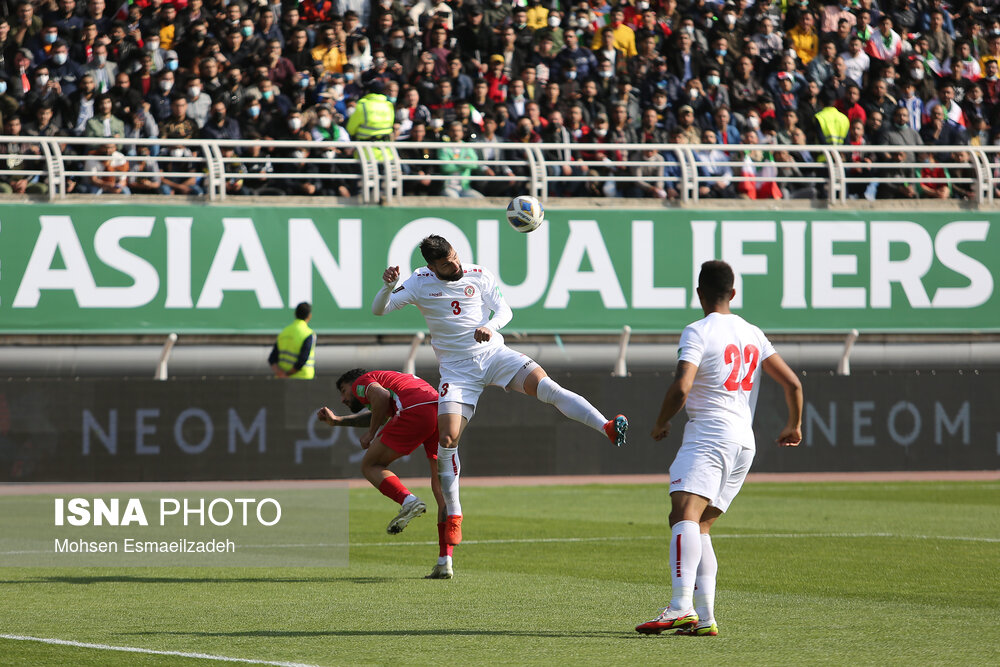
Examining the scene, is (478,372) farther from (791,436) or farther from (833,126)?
(833,126)

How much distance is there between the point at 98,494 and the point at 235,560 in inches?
255

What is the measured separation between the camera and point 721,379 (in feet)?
24.1

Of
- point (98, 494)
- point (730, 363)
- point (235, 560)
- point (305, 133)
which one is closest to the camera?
point (730, 363)

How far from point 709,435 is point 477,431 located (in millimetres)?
11902

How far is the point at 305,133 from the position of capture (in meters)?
20.5

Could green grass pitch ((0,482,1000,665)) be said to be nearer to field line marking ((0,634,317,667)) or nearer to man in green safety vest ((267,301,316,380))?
field line marking ((0,634,317,667))

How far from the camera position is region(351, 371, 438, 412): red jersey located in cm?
1064

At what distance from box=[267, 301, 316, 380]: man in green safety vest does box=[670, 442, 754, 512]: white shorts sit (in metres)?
11.8

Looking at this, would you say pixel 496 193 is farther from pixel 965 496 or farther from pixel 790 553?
pixel 790 553

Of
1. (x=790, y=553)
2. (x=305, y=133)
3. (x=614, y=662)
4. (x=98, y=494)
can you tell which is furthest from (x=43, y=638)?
(x=305, y=133)

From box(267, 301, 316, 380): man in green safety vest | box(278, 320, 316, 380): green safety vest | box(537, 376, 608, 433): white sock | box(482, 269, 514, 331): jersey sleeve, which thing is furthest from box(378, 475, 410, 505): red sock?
box(278, 320, 316, 380): green safety vest

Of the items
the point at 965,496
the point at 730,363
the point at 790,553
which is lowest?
the point at 965,496

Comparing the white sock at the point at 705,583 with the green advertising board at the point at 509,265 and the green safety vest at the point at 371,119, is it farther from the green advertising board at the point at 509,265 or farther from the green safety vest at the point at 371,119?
the green safety vest at the point at 371,119

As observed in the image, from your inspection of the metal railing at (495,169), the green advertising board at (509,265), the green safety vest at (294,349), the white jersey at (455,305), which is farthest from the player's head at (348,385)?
the green advertising board at (509,265)
